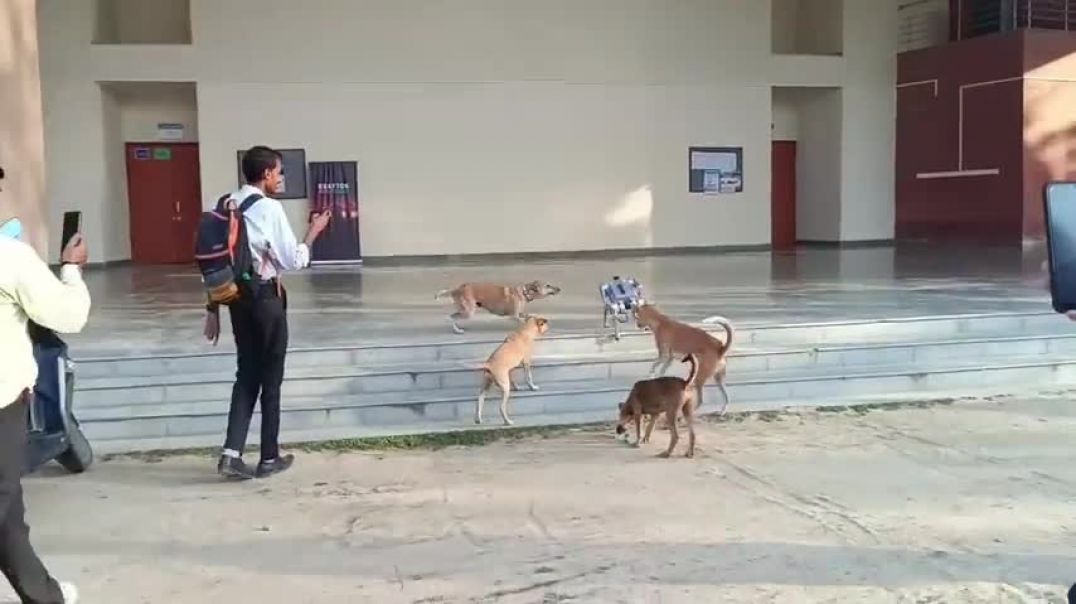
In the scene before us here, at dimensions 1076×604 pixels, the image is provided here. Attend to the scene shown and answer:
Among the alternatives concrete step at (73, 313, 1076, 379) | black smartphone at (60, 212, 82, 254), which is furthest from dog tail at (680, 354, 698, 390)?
black smartphone at (60, 212, 82, 254)

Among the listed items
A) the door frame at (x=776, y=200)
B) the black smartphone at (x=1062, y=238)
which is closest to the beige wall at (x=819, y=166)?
the door frame at (x=776, y=200)

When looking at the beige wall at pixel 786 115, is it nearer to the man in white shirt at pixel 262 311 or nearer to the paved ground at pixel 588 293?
the paved ground at pixel 588 293

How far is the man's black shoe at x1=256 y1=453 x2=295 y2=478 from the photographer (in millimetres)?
4680

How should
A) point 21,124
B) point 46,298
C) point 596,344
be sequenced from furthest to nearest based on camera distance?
point 21,124
point 596,344
point 46,298

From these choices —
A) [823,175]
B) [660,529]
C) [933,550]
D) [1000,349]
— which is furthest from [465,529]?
[823,175]

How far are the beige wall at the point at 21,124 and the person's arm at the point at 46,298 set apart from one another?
5167 mm

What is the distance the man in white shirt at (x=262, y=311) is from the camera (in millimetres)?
4418

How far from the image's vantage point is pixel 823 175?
18594mm

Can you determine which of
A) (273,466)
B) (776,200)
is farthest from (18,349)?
Result: (776,200)

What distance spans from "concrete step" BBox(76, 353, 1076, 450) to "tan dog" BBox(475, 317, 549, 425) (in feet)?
0.50

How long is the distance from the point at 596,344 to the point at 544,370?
56 centimetres

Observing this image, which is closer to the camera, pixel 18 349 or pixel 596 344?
pixel 18 349

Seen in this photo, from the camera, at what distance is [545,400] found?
19.6 ft

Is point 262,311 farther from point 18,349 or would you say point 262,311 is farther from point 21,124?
point 21,124
